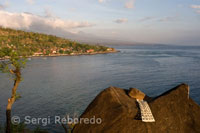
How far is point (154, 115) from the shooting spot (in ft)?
31.2

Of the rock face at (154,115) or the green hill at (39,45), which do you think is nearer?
the rock face at (154,115)

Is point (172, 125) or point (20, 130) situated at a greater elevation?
point (172, 125)

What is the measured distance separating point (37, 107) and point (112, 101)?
2599cm

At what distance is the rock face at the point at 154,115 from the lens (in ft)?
30.1

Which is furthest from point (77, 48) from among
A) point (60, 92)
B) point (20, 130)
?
point (20, 130)

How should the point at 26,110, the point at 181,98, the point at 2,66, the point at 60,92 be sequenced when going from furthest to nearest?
the point at 60,92 < the point at 26,110 < the point at 2,66 < the point at 181,98

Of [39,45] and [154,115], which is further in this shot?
[39,45]

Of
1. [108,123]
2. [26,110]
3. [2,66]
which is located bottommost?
[26,110]

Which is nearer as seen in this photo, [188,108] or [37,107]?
[188,108]

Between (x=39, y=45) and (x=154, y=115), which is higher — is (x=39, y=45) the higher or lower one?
the higher one

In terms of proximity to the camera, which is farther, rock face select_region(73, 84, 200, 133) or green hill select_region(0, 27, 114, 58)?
Result: green hill select_region(0, 27, 114, 58)

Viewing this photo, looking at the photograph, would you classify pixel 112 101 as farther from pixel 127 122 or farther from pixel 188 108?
pixel 188 108

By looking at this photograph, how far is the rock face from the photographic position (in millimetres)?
9188

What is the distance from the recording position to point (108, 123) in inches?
387
